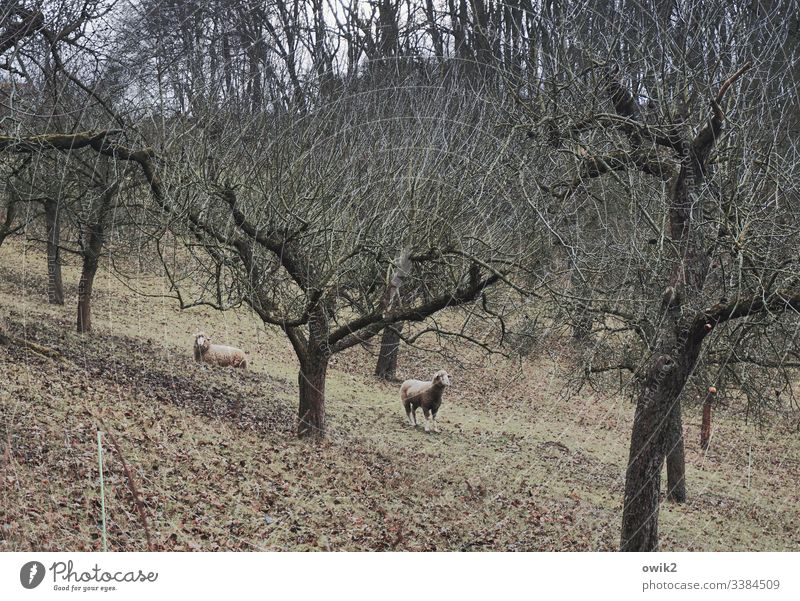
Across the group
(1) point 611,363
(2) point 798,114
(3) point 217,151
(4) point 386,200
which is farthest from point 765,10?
(3) point 217,151

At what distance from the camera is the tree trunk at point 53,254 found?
687cm

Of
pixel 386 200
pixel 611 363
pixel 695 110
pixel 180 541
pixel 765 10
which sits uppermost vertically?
pixel 765 10

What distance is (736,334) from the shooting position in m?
5.07

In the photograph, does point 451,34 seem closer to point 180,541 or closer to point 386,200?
point 386,200

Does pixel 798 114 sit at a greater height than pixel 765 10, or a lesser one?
lesser

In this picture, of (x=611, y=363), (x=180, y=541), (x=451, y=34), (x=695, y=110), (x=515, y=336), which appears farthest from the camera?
(x=451, y=34)

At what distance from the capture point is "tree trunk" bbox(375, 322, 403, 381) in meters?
7.20

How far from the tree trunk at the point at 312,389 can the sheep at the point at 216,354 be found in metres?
0.65

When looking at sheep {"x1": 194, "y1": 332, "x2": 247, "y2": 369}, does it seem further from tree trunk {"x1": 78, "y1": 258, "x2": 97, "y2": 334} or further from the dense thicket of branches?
tree trunk {"x1": 78, "y1": 258, "x2": 97, "y2": 334}

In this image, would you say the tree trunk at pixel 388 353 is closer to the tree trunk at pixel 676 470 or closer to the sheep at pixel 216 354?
the sheep at pixel 216 354

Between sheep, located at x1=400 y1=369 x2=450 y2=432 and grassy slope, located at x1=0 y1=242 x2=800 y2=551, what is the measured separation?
98 millimetres

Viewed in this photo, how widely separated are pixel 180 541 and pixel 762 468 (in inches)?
188

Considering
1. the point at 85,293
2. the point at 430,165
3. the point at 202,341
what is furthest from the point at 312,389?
the point at 430,165

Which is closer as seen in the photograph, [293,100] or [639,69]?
[639,69]
